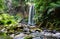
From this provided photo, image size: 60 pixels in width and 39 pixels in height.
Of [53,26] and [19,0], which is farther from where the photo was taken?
[19,0]

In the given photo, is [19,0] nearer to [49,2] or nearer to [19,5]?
[19,5]

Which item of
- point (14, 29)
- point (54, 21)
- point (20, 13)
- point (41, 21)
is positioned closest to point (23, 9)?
point (20, 13)

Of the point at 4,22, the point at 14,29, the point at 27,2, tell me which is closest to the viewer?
the point at 14,29

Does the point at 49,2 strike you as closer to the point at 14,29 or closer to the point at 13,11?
the point at 14,29

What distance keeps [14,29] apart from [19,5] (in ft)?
48.8

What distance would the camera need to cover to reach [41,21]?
49.6 ft

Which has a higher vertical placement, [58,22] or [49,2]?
[49,2]

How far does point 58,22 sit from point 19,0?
1485 centimetres

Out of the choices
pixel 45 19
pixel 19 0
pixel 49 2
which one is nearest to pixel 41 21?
pixel 45 19

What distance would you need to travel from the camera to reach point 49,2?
14430mm

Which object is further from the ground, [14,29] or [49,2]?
[49,2]

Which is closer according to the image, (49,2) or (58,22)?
(58,22)

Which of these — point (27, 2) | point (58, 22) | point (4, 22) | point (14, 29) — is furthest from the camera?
point (27, 2)

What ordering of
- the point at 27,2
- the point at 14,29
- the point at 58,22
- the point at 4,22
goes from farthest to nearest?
the point at 27,2
the point at 4,22
the point at 58,22
the point at 14,29
